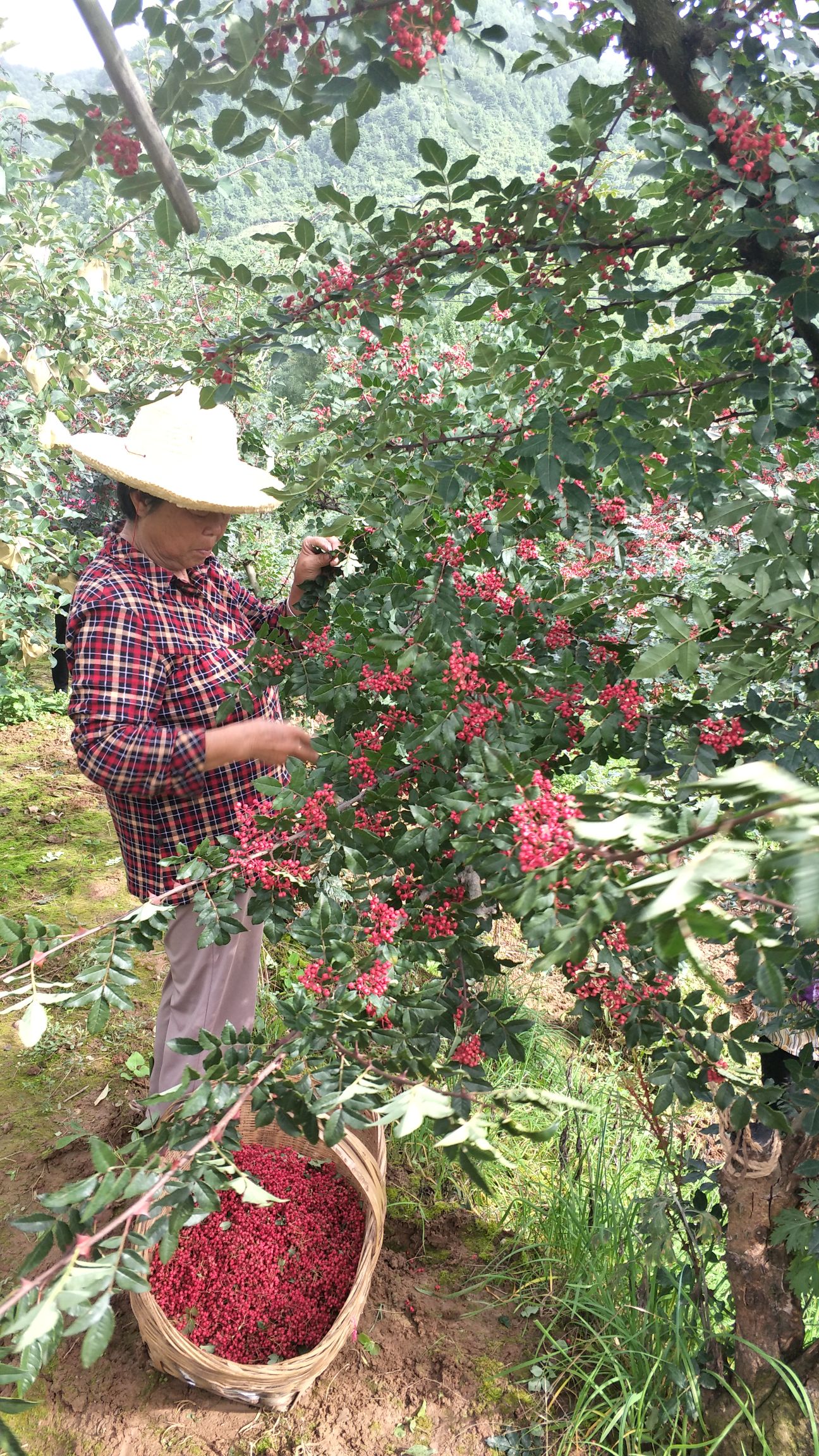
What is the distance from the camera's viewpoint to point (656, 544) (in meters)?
2.84

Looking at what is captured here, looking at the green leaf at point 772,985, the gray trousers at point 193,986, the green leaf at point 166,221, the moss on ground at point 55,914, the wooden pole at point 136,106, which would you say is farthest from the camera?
the moss on ground at point 55,914

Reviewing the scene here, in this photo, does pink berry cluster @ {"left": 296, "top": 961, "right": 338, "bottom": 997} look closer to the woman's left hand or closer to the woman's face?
the woman's left hand

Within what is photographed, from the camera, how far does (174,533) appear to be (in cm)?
190

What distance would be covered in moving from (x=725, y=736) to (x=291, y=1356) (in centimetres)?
147

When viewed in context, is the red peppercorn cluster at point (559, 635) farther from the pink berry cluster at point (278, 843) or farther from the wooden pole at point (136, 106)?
the wooden pole at point (136, 106)

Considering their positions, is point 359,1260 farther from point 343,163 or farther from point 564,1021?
point 343,163

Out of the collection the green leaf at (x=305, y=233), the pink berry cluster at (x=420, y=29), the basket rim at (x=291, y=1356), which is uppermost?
the pink berry cluster at (x=420, y=29)

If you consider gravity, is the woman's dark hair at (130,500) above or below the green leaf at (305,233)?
below

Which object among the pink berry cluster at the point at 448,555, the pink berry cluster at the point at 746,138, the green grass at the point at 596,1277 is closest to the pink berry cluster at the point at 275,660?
the pink berry cluster at the point at 448,555

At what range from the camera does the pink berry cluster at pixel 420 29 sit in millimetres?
971

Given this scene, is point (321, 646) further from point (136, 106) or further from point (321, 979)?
point (136, 106)

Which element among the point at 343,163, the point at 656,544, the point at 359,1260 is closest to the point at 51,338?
the point at 656,544

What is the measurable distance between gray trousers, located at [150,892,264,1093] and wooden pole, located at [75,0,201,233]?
4.60 feet

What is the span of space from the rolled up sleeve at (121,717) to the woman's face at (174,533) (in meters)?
0.21
